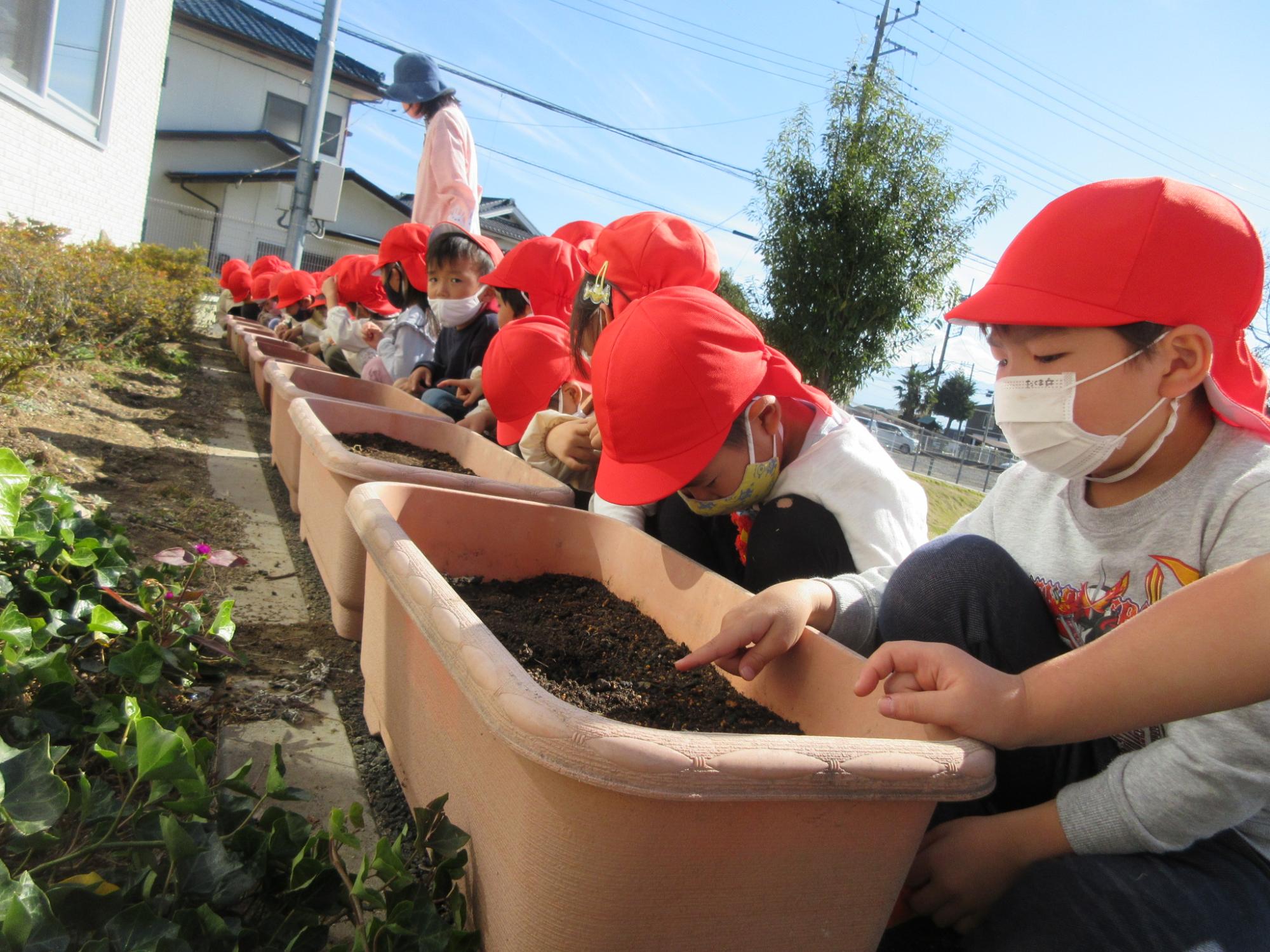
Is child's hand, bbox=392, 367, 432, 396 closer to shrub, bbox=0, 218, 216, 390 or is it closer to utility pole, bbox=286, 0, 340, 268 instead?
shrub, bbox=0, 218, 216, 390

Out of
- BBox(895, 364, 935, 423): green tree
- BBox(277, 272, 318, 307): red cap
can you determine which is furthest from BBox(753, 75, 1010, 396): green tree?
BBox(895, 364, 935, 423): green tree

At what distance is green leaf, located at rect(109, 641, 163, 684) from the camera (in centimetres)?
132

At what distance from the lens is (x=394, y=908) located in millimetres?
881

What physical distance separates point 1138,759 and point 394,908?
2.69ft

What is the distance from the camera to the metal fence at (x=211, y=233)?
17.1 meters

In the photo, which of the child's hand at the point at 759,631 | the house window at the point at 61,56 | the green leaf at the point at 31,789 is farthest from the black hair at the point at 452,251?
the house window at the point at 61,56

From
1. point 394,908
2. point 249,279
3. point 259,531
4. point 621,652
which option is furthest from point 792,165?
point 394,908

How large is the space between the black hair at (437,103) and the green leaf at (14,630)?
3.91 metres

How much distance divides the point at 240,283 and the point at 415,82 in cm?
770

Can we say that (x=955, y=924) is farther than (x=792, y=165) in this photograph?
No

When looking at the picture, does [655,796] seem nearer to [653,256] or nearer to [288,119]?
[653,256]

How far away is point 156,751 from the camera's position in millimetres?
969

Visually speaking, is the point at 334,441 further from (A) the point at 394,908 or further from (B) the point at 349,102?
Result: (B) the point at 349,102

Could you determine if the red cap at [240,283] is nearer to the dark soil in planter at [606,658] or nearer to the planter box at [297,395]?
the planter box at [297,395]
